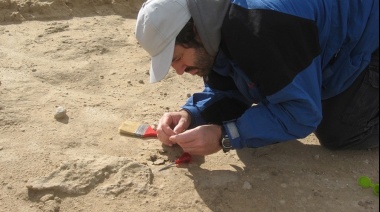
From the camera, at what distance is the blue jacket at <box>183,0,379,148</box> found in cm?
224

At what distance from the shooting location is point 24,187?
2.55 m

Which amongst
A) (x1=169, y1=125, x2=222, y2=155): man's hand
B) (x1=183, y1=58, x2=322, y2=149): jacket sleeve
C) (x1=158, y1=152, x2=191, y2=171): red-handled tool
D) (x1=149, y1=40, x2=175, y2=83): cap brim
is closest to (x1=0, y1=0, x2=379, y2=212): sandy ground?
(x1=158, y1=152, x2=191, y2=171): red-handled tool

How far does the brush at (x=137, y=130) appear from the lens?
3006 millimetres

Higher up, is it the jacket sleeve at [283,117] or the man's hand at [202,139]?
the jacket sleeve at [283,117]

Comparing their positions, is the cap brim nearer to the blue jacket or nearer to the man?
the man

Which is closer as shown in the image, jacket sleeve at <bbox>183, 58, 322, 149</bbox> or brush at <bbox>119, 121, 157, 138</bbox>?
jacket sleeve at <bbox>183, 58, 322, 149</bbox>

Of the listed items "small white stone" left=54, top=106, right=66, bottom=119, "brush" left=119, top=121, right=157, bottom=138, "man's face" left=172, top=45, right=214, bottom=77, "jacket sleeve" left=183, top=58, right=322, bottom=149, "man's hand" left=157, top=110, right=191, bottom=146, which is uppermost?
"man's face" left=172, top=45, right=214, bottom=77

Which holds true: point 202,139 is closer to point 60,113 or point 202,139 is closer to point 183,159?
point 183,159

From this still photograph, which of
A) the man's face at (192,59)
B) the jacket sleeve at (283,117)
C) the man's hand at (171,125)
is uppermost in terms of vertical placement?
the man's face at (192,59)

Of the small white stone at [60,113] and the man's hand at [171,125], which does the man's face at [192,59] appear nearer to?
the man's hand at [171,125]

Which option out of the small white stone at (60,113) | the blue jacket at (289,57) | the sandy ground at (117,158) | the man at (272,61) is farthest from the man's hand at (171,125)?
the small white stone at (60,113)

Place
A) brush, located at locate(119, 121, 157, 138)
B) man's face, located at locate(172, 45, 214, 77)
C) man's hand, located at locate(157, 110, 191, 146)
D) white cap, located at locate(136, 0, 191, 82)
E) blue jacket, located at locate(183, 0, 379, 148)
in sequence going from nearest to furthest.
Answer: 1. blue jacket, located at locate(183, 0, 379, 148)
2. white cap, located at locate(136, 0, 191, 82)
3. man's face, located at locate(172, 45, 214, 77)
4. man's hand, located at locate(157, 110, 191, 146)
5. brush, located at locate(119, 121, 157, 138)

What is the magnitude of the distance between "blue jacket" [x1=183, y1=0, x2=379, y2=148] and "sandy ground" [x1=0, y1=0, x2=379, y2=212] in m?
0.29

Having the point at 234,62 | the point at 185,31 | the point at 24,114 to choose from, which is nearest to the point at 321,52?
the point at 234,62
